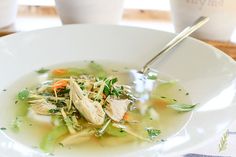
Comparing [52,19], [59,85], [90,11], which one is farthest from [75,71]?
[52,19]

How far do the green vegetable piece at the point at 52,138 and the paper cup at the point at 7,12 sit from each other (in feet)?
1.54

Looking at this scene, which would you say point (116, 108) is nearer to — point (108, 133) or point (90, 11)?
point (108, 133)

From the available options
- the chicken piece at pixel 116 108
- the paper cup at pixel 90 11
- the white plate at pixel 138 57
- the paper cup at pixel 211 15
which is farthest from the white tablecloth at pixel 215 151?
the paper cup at pixel 90 11

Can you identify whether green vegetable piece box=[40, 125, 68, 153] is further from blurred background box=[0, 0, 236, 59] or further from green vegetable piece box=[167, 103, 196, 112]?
blurred background box=[0, 0, 236, 59]

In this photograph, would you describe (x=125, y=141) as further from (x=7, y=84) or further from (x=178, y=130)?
(x=7, y=84)

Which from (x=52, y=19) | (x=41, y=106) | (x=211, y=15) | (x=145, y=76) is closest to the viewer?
(x=41, y=106)

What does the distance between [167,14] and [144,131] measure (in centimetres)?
60

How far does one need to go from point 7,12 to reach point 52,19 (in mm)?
142

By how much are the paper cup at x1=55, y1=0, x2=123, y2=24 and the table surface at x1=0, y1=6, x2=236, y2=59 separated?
0.25 feet

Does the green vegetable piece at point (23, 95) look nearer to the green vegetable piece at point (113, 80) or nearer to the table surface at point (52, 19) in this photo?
the green vegetable piece at point (113, 80)

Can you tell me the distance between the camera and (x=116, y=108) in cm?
75

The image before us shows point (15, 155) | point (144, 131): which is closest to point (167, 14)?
point (144, 131)

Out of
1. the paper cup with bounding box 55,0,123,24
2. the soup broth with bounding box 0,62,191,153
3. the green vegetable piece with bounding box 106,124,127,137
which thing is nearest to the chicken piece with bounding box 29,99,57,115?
the soup broth with bounding box 0,62,191,153

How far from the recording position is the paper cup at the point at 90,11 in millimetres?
1028
